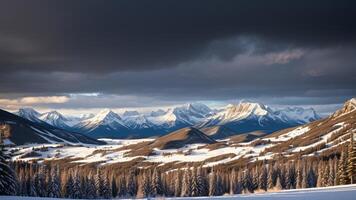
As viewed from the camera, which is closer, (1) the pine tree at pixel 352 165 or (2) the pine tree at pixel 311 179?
(1) the pine tree at pixel 352 165

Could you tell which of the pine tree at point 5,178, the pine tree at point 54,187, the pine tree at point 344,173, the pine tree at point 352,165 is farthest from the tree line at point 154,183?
the pine tree at point 5,178

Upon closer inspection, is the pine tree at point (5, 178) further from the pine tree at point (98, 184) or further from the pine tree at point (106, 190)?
the pine tree at point (106, 190)

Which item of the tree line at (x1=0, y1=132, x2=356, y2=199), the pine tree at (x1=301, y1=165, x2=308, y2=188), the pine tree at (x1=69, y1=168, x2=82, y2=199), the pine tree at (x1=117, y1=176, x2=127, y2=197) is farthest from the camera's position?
the pine tree at (x1=117, y1=176, x2=127, y2=197)

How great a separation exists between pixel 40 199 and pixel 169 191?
131 m

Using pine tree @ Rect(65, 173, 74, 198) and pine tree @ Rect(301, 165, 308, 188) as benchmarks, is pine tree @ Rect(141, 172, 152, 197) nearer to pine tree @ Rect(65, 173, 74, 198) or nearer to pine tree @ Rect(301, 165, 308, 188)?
pine tree @ Rect(65, 173, 74, 198)

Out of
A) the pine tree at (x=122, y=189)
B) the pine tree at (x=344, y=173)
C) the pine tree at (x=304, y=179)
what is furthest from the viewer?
the pine tree at (x=122, y=189)

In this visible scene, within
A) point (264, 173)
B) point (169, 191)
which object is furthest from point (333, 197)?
point (264, 173)

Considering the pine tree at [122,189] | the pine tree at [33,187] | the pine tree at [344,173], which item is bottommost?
the pine tree at [122,189]

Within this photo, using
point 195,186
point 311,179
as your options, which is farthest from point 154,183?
point 311,179

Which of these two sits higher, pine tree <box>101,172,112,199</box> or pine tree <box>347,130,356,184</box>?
pine tree <box>347,130,356,184</box>

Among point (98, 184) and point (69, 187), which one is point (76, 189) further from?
point (98, 184)

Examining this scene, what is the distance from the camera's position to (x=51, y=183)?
4956 inches

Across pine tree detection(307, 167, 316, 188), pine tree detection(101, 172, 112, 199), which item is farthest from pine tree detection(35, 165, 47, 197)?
pine tree detection(307, 167, 316, 188)

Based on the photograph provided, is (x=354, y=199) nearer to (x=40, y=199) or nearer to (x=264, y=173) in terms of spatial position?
(x=40, y=199)
